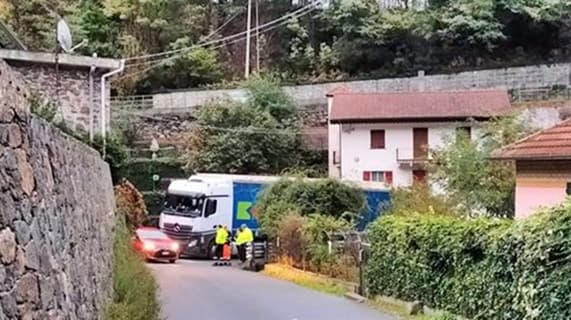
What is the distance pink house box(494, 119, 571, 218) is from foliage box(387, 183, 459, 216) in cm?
637

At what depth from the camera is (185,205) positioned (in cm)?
3497

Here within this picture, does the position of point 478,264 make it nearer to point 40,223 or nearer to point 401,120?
point 40,223

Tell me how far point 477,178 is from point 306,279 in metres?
8.93

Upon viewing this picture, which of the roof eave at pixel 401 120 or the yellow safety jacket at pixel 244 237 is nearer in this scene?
the yellow safety jacket at pixel 244 237

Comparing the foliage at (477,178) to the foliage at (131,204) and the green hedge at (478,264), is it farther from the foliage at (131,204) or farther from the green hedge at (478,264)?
the foliage at (131,204)

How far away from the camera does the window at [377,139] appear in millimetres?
45000

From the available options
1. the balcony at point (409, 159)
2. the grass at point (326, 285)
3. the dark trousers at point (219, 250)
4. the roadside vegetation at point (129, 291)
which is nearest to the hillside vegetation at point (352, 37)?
the balcony at point (409, 159)

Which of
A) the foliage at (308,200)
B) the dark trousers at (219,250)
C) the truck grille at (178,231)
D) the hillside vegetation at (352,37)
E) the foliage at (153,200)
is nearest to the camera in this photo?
the foliage at (308,200)

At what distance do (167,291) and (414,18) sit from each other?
37.7 metres

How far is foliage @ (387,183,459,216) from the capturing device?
28.2 metres

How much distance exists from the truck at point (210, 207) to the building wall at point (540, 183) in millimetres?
12675

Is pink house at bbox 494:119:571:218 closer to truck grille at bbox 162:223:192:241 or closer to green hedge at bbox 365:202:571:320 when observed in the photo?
green hedge at bbox 365:202:571:320

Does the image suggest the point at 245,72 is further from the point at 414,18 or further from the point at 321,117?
the point at 414,18

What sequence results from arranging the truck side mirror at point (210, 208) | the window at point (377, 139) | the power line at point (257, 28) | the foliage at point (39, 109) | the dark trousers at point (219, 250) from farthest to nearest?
the power line at point (257, 28) < the window at point (377, 139) < the truck side mirror at point (210, 208) < the dark trousers at point (219, 250) < the foliage at point (39, 109)
